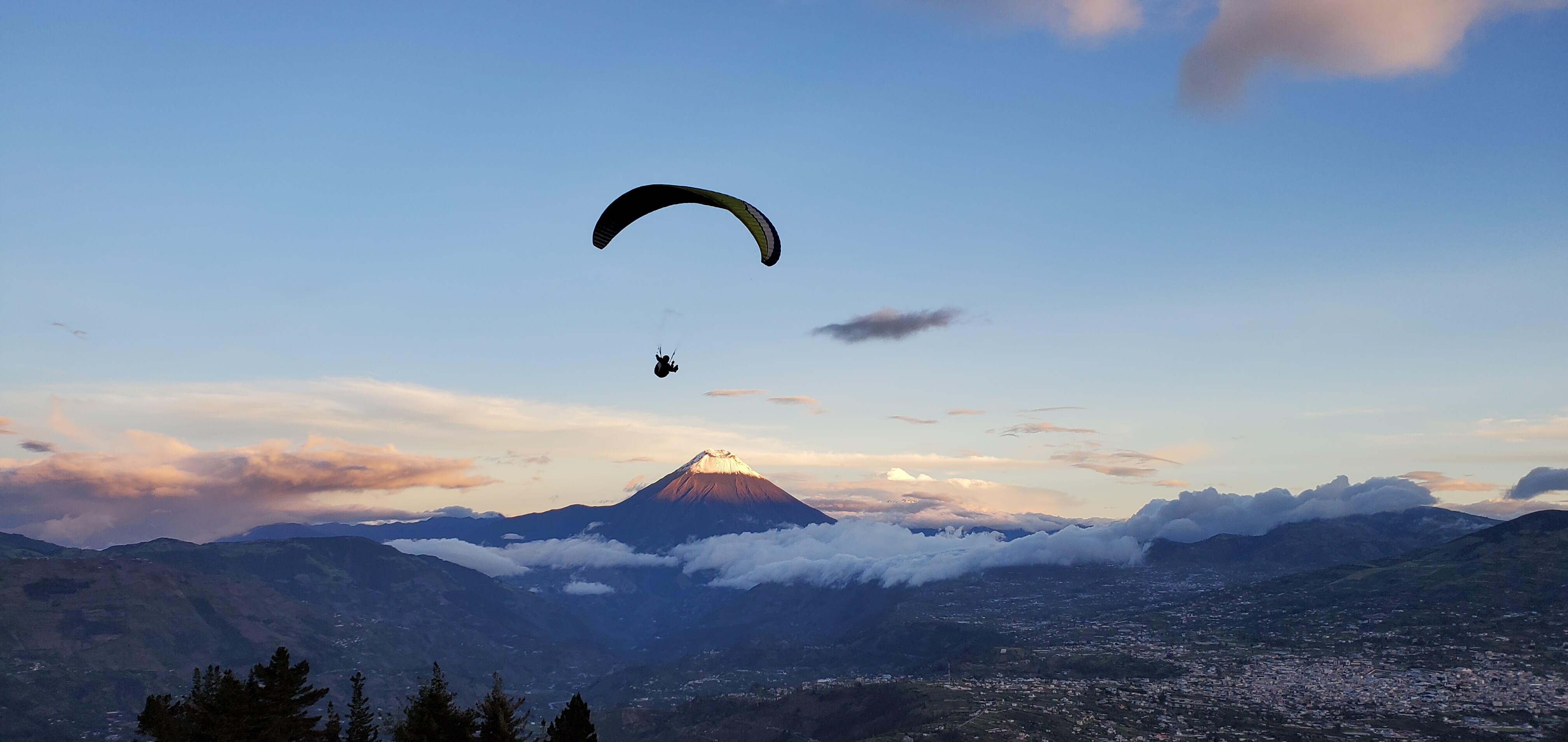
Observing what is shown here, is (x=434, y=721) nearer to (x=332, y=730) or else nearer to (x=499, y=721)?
(x=499, y=721)

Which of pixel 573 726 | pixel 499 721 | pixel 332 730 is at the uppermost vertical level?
pixel 499 721

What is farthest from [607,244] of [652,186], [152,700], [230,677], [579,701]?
[152,700]

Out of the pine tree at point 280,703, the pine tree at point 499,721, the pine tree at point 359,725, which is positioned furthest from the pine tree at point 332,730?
the pine tree at point 499,721

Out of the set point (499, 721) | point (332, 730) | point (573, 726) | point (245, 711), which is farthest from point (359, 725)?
point (573, 726)

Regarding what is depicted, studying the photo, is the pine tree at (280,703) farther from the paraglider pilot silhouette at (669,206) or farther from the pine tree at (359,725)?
Result: the paraglider pilot silhouette at (669,206)

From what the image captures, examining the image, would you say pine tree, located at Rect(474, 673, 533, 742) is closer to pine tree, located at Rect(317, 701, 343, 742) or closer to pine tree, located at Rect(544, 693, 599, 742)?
pine tree, located at Rect(544, 693, 599, 742)

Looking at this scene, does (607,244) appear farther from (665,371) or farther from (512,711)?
(512,711)
